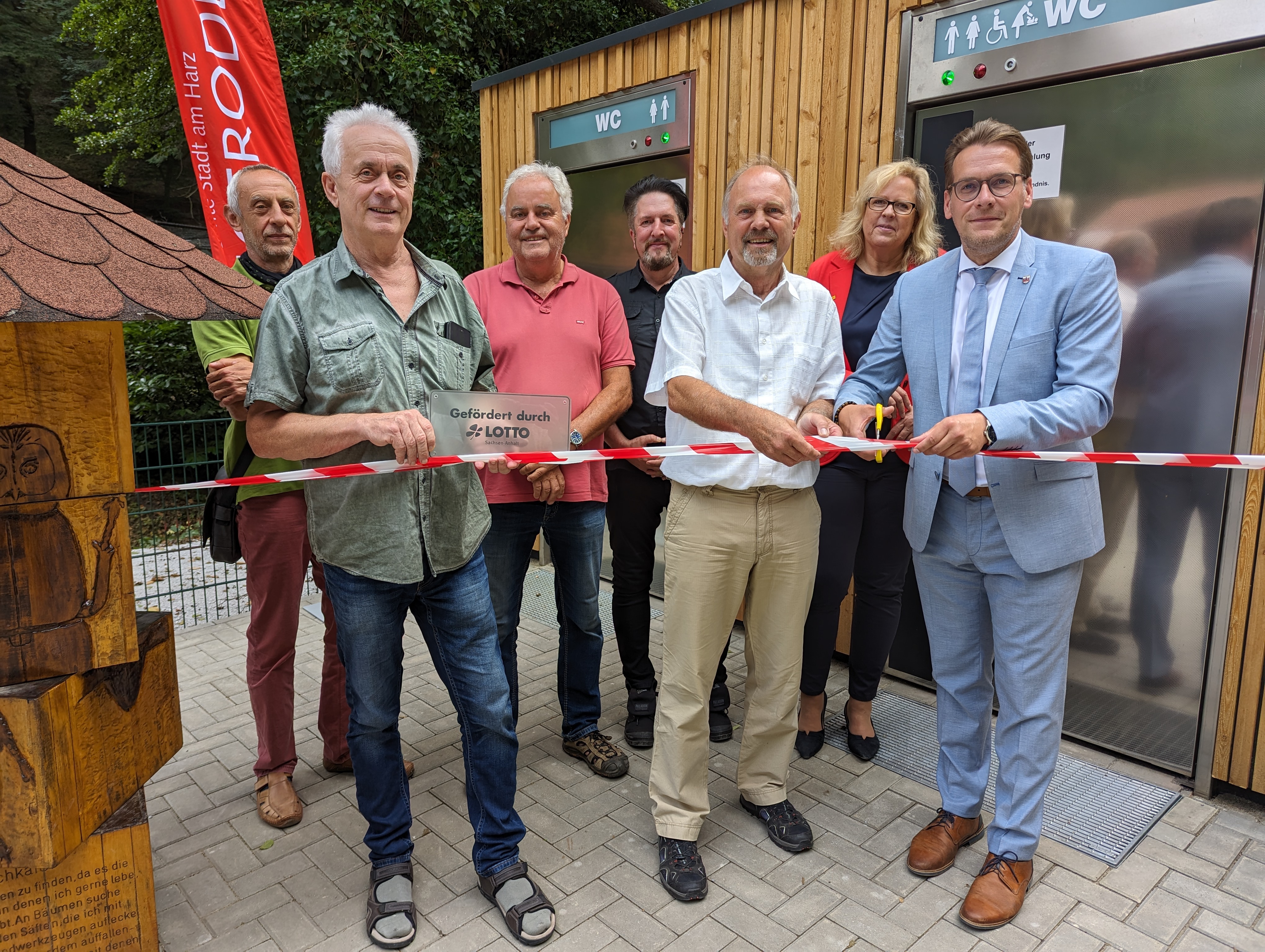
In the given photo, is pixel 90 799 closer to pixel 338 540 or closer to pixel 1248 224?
pixel 338 540

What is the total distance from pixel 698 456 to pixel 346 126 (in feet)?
4.86

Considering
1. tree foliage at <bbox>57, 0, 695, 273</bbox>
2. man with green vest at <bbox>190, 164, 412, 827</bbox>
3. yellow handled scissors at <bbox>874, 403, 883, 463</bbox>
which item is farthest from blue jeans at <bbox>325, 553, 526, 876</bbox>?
tree foliage at <bbox>57, 0, 695, 273</bbox>

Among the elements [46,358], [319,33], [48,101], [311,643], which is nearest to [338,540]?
[46,358]

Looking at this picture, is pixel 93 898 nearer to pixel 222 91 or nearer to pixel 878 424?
pixel 878 424

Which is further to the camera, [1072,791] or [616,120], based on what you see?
[616,120]

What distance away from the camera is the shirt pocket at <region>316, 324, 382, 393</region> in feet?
7.72

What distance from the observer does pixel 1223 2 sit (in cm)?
306

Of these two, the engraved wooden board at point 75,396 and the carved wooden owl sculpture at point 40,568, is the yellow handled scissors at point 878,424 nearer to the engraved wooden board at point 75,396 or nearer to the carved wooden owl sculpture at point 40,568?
the engraved wooden board at point 75,396

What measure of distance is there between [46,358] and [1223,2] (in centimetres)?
401

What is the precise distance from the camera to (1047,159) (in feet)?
11.8

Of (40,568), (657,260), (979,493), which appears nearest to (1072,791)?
(979,493)

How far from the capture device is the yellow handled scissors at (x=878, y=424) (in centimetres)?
280

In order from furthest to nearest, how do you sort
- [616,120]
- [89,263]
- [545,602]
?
[545,602] → [616,120] → [89,263]

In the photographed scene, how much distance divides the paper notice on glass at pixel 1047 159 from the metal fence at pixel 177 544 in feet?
14.0
